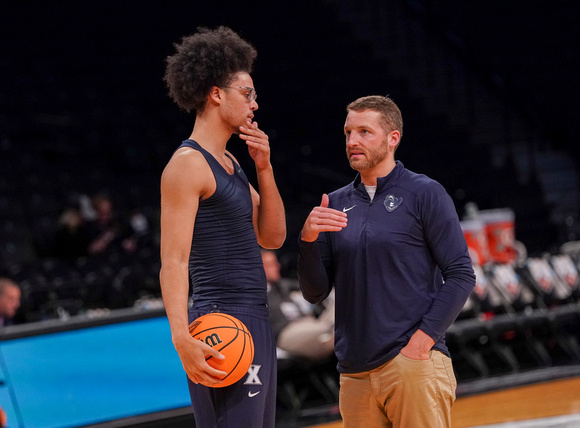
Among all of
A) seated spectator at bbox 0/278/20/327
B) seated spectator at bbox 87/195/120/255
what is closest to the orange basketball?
seated spectator at bbox 0/278/20/327

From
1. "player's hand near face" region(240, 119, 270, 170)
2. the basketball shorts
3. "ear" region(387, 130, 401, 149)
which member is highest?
"player's hand near face" region(240, 119, 270, 170)

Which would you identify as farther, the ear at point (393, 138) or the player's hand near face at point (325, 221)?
the ear at point (393, 138)

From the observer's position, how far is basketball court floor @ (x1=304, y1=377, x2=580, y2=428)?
555 centimetres

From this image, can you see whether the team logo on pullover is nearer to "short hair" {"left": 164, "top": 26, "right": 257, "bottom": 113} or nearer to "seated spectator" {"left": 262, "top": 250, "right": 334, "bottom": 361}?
"short hair" {"left": 164, "top": 26, "right": 257, "bottom": 113}

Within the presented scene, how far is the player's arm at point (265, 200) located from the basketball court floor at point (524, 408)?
3210 mm

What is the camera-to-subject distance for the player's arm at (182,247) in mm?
2555

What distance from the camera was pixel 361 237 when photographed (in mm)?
3051

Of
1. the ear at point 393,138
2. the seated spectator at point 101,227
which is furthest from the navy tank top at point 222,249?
the seated spectator at point 101,227

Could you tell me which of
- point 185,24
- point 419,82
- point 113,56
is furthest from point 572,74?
point 113,56

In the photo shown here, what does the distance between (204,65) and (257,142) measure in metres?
0.31

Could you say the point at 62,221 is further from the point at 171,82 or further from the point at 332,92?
the point at 171,82

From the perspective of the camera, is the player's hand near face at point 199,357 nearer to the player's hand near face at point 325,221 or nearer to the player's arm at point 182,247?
the player's arm at point 182,247

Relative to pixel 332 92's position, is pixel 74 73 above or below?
above

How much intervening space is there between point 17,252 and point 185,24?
19.9ft
